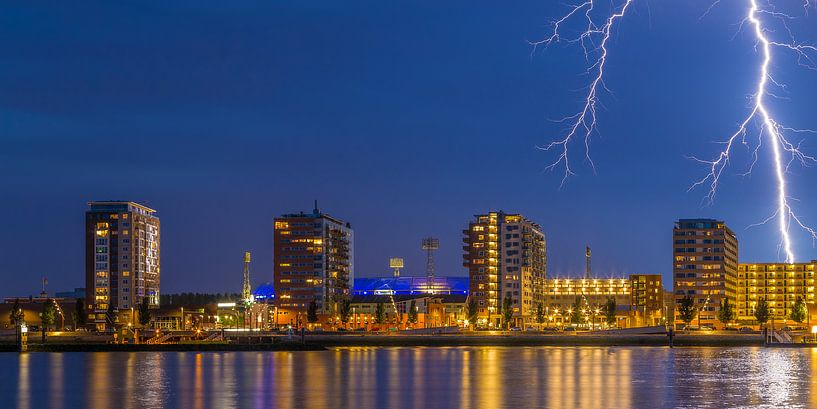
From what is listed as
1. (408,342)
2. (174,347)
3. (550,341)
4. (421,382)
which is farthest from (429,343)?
(421,382)

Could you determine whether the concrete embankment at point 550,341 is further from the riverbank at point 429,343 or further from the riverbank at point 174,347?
the riverbank at point 174,347

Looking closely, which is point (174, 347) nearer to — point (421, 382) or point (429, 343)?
point (429, 343)

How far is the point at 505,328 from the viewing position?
197 m

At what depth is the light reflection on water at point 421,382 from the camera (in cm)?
5838

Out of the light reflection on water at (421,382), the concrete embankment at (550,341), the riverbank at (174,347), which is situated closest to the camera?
the light reflection on water at (421,382)

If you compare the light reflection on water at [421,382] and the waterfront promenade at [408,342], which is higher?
the light reflection on water at [421,382]

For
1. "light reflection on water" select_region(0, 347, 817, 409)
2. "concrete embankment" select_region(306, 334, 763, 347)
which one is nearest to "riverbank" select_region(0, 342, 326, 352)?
"concrete embankment" select_region(306, 334, 763, 347)

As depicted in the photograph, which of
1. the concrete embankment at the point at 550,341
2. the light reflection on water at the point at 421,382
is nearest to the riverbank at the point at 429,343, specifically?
the concrete embankment at the point at 550,341

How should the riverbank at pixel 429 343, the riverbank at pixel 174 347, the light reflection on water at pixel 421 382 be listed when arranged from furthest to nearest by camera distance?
the riverbank at pixel 429 343 → the riverbank at pixel 174 347 → the light reflection on water at pixel 421 382

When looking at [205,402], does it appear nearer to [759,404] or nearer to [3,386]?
[3,386]

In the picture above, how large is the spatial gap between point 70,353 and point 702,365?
74.8 m

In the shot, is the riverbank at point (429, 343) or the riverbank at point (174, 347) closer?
the riverbank at point (174, 347)

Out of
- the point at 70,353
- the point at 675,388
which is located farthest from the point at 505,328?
the point at 675,388

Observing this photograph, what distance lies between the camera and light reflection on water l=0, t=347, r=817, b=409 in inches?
2298
